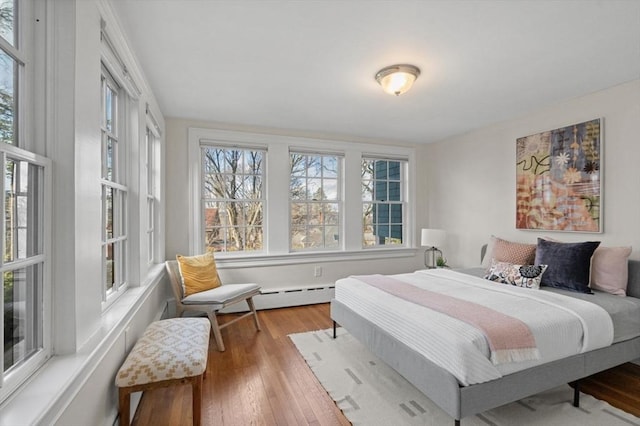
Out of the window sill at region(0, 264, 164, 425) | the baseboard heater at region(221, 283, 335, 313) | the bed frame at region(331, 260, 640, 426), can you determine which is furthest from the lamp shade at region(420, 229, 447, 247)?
the window sill at region(0, 264, 164, 425)

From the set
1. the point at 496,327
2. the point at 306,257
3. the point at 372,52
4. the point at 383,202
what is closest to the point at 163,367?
the point at 496,327

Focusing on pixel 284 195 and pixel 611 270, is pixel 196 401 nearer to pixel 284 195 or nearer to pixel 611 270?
pixel 284 195

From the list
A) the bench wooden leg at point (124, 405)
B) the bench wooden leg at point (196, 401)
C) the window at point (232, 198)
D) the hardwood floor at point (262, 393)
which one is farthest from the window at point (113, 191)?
the window at point (232, 198)

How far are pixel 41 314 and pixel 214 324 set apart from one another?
1.74 m

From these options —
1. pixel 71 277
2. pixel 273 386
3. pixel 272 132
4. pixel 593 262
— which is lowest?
pixel 273 386

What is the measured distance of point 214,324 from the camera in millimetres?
2775

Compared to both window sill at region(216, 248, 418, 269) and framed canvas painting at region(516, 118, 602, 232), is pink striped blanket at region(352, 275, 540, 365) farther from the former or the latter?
window sill at region(216, 248, 418, 269)

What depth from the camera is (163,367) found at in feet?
5.36

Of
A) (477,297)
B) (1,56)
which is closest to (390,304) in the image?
(477,297)

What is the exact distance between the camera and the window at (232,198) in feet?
12.8

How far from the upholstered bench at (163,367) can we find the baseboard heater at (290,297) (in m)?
1.97

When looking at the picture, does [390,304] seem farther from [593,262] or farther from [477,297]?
[593,262]

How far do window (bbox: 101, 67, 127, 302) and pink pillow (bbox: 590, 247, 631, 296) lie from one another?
150 inches

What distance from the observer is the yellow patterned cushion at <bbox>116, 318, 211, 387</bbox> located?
5.24 ft
